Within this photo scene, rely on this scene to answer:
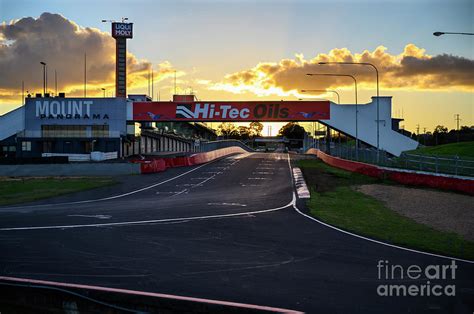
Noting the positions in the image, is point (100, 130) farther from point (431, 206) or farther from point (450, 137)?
point (450, 137)

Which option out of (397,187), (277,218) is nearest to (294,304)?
(277,218)

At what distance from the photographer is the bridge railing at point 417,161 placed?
97.7ft

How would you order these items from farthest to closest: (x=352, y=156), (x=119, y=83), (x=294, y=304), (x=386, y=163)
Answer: (x=119, y=83) < (x=352, y=156) < (x=386, y=163) < (x=294, y=304)

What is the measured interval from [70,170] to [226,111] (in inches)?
869

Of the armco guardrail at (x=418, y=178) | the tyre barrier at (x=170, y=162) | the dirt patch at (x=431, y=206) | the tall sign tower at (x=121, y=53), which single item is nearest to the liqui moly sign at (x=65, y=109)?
the tyre barrier at (x=170, y=162)

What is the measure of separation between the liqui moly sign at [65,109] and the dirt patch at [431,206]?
3802 cm


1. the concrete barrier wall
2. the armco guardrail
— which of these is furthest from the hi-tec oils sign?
the concrete barrier wall

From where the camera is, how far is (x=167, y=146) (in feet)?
348

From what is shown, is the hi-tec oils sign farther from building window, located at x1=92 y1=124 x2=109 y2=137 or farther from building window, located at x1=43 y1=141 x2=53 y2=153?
building window, located at x1=43 y1=141 x2=53 y2=153

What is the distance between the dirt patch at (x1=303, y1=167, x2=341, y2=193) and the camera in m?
31.6

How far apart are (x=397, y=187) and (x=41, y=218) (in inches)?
870

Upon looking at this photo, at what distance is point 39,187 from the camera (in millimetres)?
33594

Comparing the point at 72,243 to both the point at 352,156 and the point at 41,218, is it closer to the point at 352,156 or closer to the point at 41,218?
the point at 41,218

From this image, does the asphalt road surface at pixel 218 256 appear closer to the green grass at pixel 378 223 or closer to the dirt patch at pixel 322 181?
the green grass at pixel 378 223
